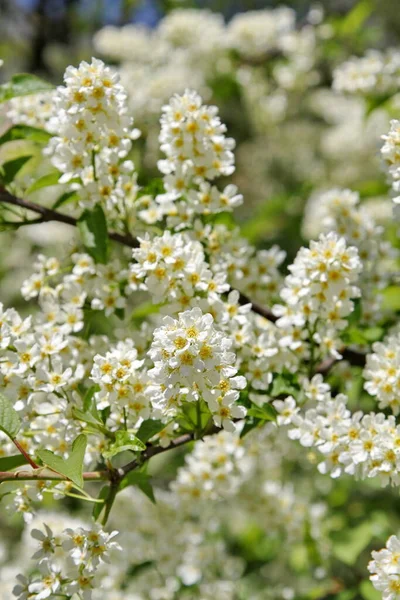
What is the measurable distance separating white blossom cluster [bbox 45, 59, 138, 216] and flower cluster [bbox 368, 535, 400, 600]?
122cm

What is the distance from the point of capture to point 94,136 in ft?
6.64

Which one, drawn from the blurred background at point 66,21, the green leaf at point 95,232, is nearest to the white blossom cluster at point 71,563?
the green leaf at point 95,232

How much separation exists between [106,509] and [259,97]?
4307 millimetres

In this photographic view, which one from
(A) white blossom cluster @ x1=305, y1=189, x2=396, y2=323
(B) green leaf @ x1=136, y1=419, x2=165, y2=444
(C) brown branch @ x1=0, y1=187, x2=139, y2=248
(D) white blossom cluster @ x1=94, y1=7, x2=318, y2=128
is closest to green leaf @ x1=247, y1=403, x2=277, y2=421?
(B) green leaf @ x1=136, y1=419, x2=165, y2=444

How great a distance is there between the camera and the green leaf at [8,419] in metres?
1.67

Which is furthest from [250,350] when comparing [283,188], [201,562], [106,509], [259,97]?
[283,188]

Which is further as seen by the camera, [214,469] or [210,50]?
[210,50]

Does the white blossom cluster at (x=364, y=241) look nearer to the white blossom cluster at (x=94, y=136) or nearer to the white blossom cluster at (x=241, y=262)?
the white blossom cluster at (x=241, y=262)

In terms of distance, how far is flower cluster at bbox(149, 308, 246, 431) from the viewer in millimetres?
1537

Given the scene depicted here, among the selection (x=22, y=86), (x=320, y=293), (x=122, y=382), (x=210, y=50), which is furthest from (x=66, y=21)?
(x=122, y=382)

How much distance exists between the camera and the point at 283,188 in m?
6.54

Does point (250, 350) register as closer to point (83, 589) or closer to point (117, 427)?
point (117, 427)

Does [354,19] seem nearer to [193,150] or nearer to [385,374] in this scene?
[193,150]

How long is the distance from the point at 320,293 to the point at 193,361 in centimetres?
65
